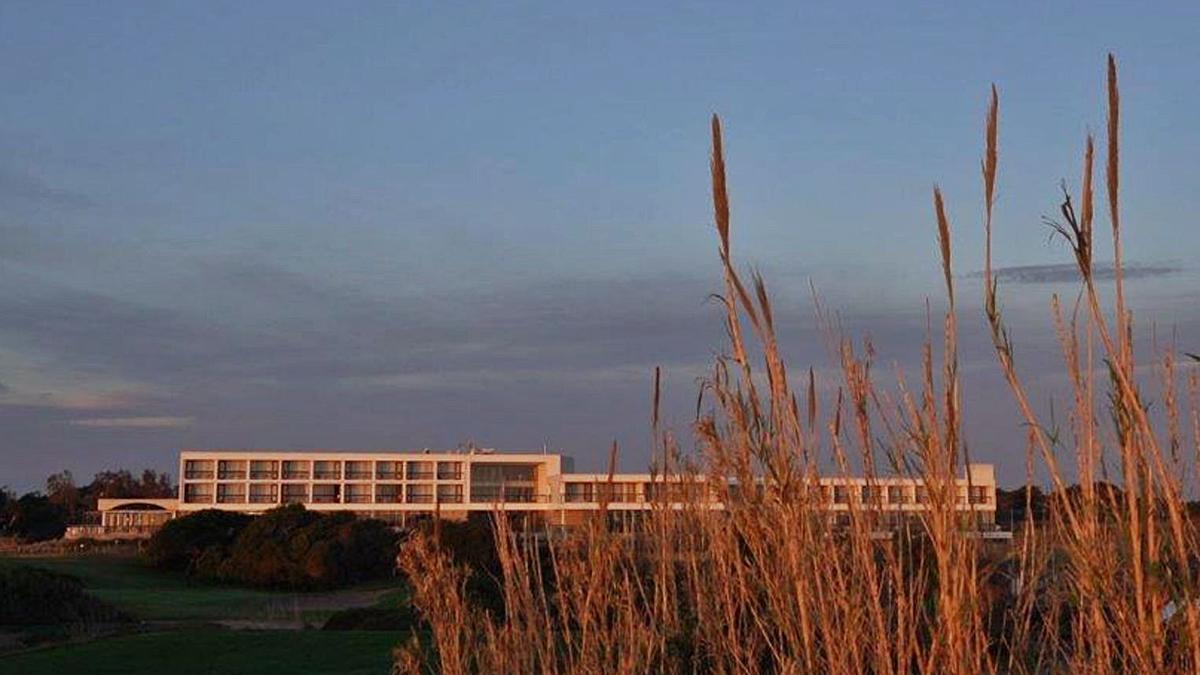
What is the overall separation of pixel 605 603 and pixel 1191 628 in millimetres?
2912

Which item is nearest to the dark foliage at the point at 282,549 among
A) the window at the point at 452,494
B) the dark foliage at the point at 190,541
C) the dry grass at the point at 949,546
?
the dark foliage at the point at 190,541

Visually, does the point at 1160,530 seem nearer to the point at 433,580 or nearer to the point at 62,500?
the point at 433,580

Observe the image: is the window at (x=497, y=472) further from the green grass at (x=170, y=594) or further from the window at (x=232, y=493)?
the green grass at (x=170, y=594)

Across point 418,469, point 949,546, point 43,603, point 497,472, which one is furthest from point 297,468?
point 949,546

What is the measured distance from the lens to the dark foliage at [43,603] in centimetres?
2603

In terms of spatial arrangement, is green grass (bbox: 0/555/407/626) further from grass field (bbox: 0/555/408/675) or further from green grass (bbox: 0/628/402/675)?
green grass (bbox: 0/628/402/675)

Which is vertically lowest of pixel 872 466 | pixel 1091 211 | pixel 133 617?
pixel 133 617

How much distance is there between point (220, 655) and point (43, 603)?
40.8 feet

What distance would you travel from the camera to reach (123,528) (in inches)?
2520

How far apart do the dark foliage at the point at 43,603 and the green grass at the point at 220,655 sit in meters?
8.67

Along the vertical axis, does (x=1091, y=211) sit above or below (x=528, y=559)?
above

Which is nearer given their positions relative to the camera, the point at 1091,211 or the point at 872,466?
the point at 1091,211

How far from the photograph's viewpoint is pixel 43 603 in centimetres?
2678

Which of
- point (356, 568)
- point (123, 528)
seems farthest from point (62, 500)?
point (356, 568)
